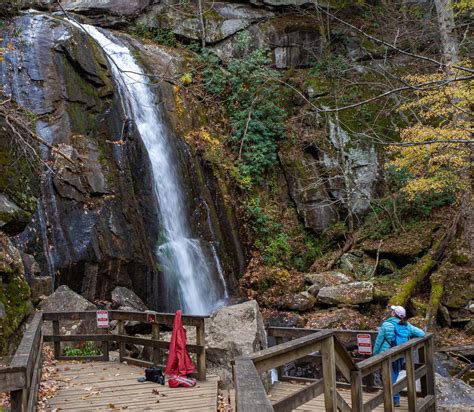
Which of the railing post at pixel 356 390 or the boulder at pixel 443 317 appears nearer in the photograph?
the railing post at pixel 356 390

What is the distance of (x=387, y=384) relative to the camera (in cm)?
522

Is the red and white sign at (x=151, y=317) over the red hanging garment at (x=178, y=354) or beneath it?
over

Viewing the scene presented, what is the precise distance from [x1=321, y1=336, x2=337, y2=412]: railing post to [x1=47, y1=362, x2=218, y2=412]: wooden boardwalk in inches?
93.2

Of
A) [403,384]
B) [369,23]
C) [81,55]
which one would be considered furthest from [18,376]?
[369,23]

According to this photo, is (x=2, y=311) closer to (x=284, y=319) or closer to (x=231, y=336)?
(x=231, y=336)

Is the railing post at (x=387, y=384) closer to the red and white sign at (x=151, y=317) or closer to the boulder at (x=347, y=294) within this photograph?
the red and white sign at (x=151, y=317)

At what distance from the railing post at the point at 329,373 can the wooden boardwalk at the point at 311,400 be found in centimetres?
177

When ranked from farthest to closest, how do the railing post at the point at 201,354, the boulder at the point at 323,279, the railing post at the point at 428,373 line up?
the boulder at the point at 323,279, the railing post at the point at 201,354, the railing post at the point at 428,373

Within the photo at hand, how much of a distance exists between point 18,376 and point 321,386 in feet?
7.82

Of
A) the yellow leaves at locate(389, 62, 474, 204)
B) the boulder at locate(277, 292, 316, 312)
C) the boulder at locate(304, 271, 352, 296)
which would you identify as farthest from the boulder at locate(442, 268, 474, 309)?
the boulder at locate(277, 292, 316, 312)

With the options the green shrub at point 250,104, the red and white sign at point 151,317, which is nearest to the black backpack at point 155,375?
the red and white sign at point 151,317

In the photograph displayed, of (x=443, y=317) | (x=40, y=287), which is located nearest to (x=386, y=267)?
(x=443, y=317)

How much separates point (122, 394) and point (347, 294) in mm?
8823

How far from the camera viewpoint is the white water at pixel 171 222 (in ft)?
45.6
